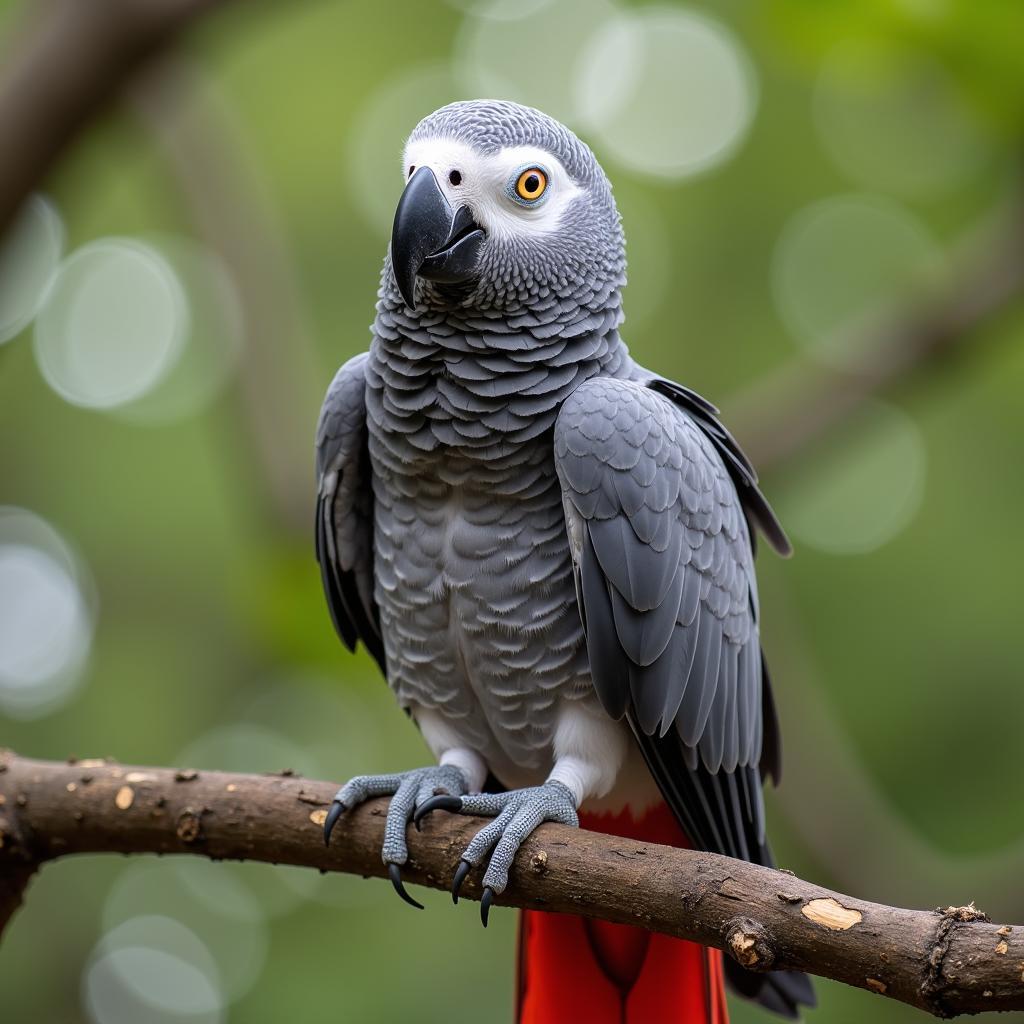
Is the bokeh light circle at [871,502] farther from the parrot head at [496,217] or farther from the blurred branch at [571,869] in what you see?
the blurred branch at [571,869]

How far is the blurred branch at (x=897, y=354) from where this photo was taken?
9.34 ft

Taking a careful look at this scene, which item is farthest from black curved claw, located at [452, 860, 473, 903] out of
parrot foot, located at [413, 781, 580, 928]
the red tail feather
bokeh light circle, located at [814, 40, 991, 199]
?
bokeh light circle, located at [814, 40, 991, 199]

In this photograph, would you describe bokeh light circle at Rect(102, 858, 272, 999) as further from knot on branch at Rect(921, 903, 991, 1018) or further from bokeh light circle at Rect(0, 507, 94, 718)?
knot on branch at Rect(921, 903, 991, 1018)

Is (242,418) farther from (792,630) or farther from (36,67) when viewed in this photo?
(792,630)

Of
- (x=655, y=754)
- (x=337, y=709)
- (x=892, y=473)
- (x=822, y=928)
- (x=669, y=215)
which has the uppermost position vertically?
(x=669, y=215)

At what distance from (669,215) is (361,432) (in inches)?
127

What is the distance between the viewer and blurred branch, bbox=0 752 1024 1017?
42.6 inches

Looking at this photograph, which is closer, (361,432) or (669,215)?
(361,432)

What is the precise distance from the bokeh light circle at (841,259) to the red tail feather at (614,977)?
3.01m

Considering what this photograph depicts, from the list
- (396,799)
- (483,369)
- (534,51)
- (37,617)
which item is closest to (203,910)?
(37,617)

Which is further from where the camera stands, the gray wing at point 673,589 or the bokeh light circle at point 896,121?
the bokeh light circle at point 896,121

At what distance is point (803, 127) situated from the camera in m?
4.57

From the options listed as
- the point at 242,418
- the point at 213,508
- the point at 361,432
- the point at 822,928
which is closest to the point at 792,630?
the point at 242,418

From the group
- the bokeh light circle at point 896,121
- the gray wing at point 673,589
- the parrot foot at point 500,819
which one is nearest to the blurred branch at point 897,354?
the bokeh light circle at point 896,121
